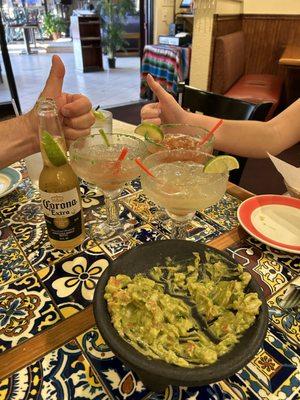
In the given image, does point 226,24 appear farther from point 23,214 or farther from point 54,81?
point 23,214

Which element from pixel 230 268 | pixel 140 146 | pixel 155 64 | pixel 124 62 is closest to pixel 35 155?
pixel 140 146

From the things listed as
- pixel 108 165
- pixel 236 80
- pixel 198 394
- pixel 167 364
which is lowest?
pixel 236 80

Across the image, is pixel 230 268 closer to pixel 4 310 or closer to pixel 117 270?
pixel 117 270

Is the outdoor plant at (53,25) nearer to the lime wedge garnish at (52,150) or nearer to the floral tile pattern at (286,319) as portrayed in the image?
the lime wedge garnish at (52,150)

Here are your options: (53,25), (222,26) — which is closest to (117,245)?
(222,26)

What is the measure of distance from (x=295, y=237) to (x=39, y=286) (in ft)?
2.15

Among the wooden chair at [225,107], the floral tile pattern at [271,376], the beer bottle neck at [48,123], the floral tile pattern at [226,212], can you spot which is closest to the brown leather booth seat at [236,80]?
the wooden chair at [225,107]

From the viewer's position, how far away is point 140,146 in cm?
95

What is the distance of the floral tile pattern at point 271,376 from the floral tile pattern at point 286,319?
0.11 feet

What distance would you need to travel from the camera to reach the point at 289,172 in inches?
40.1

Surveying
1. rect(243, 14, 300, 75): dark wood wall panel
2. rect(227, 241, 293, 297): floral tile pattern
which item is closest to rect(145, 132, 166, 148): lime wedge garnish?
rect(227, 241, 293, 297): floral tile pattern

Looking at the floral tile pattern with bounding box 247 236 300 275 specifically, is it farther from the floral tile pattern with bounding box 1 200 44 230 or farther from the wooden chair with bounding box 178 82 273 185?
the wooden chair with bounding box 178 82 273 185

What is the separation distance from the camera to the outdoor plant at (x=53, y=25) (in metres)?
11.6

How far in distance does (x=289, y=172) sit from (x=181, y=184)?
44 cm
